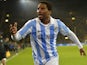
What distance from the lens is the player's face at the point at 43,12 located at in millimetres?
5784

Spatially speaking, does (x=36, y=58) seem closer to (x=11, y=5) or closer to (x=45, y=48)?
(x=45, y=48)

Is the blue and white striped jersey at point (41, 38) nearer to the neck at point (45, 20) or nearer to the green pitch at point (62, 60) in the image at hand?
the neck at point (45, 20)

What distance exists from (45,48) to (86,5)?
49.9 metres

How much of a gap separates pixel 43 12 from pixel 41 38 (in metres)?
0.43

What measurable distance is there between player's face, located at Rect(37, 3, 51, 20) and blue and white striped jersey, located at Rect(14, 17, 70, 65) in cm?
18

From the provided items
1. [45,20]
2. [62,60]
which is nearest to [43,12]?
[45,20]

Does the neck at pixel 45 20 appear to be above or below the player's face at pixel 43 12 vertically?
below

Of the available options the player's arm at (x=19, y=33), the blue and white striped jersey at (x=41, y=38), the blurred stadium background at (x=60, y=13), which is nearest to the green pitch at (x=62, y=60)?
the blue and white striped jersey at (x=41, y=38)

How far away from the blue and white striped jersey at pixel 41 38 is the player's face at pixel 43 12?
0.18 meters

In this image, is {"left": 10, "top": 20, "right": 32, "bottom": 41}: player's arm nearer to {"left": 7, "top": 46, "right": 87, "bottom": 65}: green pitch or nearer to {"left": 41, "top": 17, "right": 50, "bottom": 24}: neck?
{"left": 41, "top": 17, "right": 50, "bottom": 24}: neck

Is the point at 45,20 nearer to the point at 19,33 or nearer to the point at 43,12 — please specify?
the point at 43,12

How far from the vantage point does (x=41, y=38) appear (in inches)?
232

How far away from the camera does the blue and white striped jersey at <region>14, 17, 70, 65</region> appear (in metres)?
5.86

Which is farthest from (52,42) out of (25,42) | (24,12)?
(24,12)
